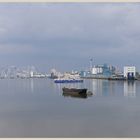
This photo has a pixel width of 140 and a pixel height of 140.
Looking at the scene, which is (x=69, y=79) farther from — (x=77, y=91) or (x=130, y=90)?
(x=77, y=91)

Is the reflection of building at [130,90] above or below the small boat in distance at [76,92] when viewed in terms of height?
below

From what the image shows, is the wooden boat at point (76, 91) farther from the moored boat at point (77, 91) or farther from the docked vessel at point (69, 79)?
the docked vessel at point (69, 79)

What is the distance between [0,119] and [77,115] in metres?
1.26

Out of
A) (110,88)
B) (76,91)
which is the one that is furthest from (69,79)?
(76,91)

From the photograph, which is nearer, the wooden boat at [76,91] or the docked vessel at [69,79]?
the wooden boat at [76,91]

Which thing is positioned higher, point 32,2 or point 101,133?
point 32,2

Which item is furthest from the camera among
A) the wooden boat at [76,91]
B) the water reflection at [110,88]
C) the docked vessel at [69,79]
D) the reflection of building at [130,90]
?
the docked vessel at [69,79]

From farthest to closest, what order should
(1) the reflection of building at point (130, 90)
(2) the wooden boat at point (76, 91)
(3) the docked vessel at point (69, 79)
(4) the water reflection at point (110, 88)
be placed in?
Result: (3) the docked vessel at point (69, 79), (4) the water reflection at point (110, 88), (1) the reflection of building at point (130, 90), (2) the wooden boat at point (76, 91)

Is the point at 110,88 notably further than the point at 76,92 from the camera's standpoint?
Yes

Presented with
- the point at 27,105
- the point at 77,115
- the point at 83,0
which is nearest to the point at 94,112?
the point at 77,115

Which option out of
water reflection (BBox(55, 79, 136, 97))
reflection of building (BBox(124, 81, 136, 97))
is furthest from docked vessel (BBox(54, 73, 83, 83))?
reflection of building (BBox(124, 81, 136, 97))

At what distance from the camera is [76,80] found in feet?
47.8

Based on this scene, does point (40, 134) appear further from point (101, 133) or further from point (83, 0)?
point (83, 0)

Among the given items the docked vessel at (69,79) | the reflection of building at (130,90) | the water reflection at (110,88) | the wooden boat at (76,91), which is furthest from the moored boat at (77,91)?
the docked vessel at (69,79)
